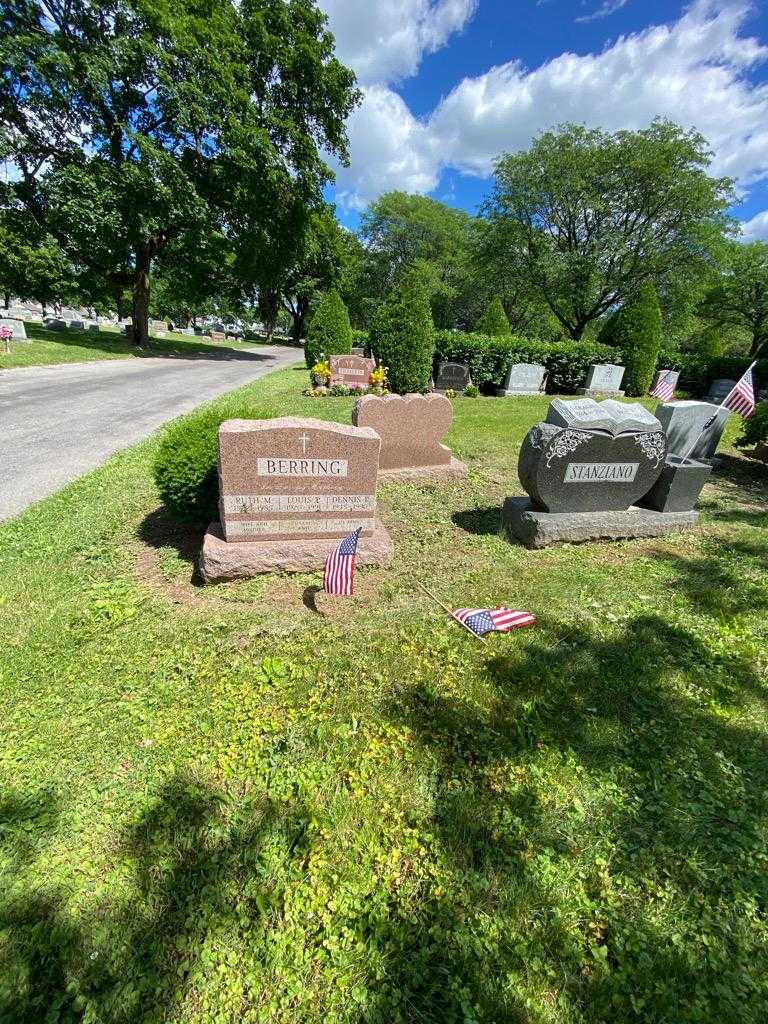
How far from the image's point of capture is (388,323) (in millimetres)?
12609

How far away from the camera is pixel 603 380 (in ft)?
56.3

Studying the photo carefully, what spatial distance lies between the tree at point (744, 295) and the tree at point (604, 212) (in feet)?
18.4

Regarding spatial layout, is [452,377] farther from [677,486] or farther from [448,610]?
[448,610]

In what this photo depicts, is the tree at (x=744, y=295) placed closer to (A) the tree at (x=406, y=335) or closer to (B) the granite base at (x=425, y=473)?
(A) the tree at (x=406, y=335)

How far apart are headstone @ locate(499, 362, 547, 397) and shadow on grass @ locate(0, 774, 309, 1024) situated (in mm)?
16274

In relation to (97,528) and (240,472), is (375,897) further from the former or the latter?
(97,528)

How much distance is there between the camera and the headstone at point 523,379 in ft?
Answer: 52.8

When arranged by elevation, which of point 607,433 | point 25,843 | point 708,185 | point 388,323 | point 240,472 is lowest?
point 25,843

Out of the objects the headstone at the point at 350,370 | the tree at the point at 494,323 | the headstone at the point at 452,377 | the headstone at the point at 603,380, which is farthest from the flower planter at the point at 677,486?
the tree at the point at 494,323

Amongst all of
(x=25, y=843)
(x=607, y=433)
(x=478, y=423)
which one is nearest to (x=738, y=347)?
(x=478, y=423)

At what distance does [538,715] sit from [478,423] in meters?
9.44

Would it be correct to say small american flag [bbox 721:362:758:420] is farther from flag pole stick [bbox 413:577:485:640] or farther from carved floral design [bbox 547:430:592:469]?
flag pole stick [bbox 413:577:485:640]

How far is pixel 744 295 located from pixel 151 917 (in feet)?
130

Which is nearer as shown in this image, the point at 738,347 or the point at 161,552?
the point at 161,552
